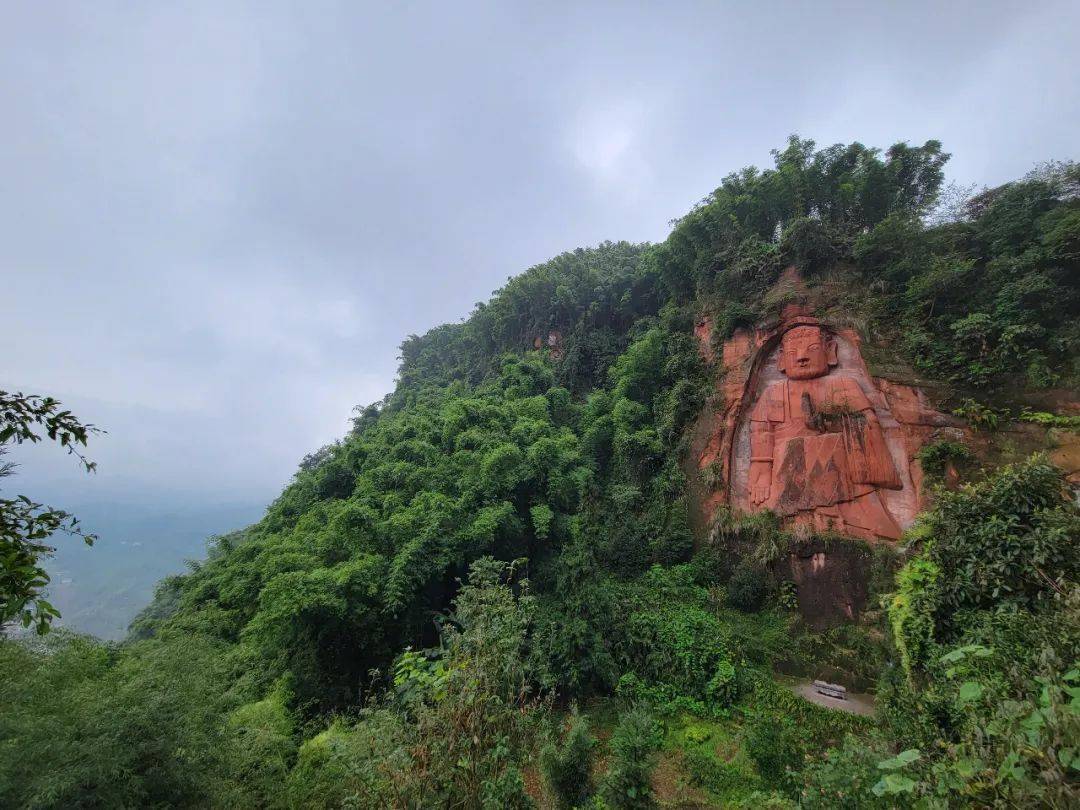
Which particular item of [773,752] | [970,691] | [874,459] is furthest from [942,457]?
[970,691]

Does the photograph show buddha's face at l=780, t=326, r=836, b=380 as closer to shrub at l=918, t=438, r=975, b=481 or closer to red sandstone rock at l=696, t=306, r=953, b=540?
red sandstone rock at l=696, t=306, r=953, b=540

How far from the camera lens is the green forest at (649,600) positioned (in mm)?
3574

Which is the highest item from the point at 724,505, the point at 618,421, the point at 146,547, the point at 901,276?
the point at 901,276

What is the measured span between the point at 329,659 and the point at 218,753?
16.3 ft

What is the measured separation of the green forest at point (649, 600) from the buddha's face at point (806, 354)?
2.69 feet

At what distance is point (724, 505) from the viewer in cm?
1265

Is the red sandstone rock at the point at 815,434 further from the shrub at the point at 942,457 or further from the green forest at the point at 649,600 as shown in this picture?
the green forest at the point at 649,600

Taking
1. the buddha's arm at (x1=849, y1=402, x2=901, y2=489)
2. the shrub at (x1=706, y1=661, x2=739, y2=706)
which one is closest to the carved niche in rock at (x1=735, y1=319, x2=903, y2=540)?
the buddha's arm at (x1=849, y1=402, x2=901, y2=489)

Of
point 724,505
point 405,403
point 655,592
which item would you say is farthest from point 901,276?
point 405,403

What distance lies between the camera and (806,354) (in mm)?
12539

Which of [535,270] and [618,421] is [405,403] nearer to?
[535,270]

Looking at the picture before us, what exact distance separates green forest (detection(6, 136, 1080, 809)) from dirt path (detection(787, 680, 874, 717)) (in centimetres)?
37

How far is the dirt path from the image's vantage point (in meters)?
8.14

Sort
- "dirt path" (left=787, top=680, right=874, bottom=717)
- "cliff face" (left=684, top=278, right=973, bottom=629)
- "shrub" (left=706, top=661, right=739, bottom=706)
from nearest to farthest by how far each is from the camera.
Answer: "dirt path" (left=787, top=680, right=874, bottom=717) → "shrub" (left=706, top=661, right=739, bottom=706) → "cliff face" (left=684, top=278, right=973, bottom=629)
